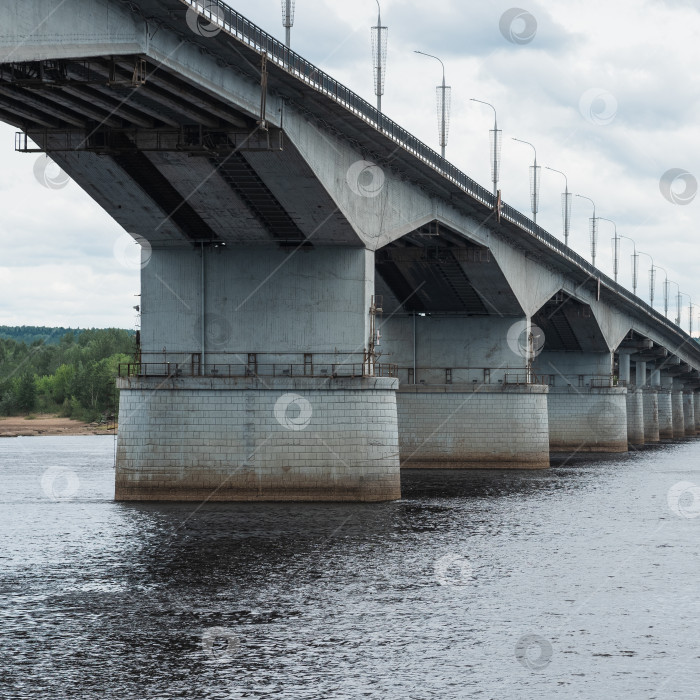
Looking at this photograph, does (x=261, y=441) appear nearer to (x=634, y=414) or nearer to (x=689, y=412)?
(x=634, y=414)

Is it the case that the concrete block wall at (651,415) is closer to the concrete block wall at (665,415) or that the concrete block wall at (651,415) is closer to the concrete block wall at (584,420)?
the concrete block wall at (665,415)

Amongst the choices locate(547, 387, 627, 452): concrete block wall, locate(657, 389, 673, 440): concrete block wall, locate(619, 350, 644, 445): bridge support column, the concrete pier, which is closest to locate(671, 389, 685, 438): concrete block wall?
locate(657, 389, 673, 440): concrete block wall

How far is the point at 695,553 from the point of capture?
3597cm

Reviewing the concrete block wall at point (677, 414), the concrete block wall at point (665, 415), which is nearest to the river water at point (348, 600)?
the concrete block wall at point (665, 415)

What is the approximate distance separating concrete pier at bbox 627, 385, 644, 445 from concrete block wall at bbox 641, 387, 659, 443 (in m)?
5.17

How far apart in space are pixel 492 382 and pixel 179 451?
28.0m

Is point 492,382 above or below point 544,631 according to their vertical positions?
above

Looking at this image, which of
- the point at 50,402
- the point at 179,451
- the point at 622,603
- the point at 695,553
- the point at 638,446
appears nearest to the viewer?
the point at 622,603

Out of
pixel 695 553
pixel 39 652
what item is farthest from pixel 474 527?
pixel 39 652

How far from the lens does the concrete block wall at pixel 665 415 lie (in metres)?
126

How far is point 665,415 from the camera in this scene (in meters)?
128

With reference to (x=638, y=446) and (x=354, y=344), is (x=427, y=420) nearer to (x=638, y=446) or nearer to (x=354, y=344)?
(x=354, y=344)

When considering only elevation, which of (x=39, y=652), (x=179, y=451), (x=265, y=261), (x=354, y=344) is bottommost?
(x=39, y=652)

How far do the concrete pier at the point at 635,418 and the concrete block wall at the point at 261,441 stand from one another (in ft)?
235
